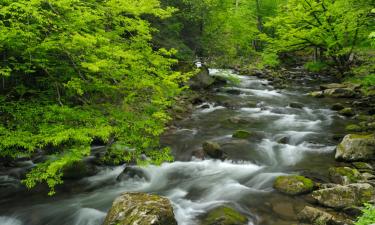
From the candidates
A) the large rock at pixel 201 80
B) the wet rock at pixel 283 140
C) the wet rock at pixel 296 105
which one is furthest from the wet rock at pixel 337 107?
the large rock at pixel 201 80

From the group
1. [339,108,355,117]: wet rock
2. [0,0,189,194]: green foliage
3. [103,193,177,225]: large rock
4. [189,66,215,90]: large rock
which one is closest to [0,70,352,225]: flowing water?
[339,108,355,117]: wet rock

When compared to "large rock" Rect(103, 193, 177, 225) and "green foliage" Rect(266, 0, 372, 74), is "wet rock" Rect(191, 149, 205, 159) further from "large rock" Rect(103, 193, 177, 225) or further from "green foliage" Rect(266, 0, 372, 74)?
"green foliage" Rect(266, 0, 372, 74)

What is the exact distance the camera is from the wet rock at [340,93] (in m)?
20.5

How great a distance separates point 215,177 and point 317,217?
12.4ft

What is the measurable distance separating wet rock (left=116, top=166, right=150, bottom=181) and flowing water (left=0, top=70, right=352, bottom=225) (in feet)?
0.44

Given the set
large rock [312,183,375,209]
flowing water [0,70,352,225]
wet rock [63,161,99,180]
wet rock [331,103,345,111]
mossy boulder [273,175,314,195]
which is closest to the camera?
large rock [312,183,375,209]

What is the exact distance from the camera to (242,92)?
23703mm

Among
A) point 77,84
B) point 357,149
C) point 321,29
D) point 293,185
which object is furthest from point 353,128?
point 77,84

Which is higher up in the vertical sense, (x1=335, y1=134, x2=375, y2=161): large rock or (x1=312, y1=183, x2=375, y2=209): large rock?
(x1=335, y1=134, x2=375, y2=161): large rock

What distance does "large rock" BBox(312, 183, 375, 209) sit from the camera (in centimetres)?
766

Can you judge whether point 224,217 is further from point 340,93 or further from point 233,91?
point 233,91

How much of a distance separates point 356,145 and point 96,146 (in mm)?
8536

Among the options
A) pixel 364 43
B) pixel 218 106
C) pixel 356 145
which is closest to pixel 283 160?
pixel 356 145

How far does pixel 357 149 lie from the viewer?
10.5 meters
